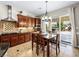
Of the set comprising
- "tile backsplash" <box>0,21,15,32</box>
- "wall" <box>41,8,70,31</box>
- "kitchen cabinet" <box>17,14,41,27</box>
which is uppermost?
"wall" <box>41,8,70,31</box>

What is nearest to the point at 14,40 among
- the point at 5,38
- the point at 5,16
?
the point at 5,38

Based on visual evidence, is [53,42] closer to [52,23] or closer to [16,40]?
[52,23]

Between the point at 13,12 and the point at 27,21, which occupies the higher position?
the point at 13,12

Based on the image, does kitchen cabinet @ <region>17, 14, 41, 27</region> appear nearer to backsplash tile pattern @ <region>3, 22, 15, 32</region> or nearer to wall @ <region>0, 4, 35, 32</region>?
wall @ <region>0, 4, 35, 32</region>

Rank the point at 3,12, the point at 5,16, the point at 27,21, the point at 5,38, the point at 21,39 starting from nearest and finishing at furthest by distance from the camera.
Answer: the point at 5,38 → the point at 3,12 → the point at 5,16 → the point at 21,39 → the point at 27,21

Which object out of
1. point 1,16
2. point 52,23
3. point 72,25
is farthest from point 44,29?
point 1,16

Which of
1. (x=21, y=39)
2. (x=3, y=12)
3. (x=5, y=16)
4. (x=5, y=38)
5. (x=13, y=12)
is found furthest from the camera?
(x=13, y=12)

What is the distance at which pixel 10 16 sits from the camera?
12.7 feet

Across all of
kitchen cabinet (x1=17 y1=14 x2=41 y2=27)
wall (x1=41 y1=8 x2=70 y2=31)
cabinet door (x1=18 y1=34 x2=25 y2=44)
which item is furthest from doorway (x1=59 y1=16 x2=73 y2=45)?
cabinet door (x1=18 y1=34 x2=25 y2=44)

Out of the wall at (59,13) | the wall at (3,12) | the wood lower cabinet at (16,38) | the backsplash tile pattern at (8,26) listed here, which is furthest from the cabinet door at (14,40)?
the wall at (59,13)

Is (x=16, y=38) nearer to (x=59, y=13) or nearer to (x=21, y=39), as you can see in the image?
(x=21, y=39)

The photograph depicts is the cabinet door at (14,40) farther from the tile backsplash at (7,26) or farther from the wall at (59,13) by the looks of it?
the wall at (59,13)

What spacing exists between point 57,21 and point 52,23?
26 centimetres

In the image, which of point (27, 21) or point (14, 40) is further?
point (27, 21)
